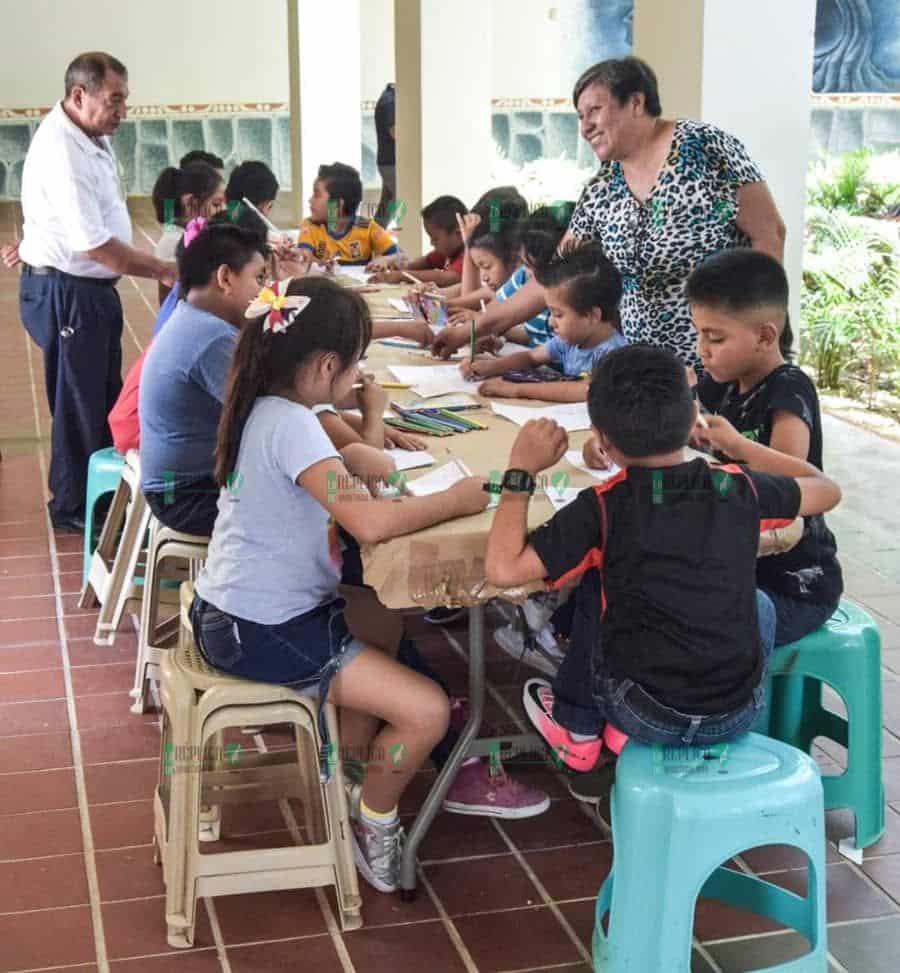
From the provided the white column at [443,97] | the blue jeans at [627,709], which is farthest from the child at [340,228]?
the blue jeans at [627,709]

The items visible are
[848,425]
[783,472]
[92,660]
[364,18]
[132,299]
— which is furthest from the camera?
[364,18]

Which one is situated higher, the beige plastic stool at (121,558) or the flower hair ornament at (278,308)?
the flower hair ornament at (278,308)

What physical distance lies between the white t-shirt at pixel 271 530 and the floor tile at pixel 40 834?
71 centimetres

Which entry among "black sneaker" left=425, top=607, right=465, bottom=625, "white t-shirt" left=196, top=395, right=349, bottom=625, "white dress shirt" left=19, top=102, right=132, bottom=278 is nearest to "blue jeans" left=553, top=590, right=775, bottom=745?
"white t-shirt" left=196, top=395, right=349, bottom=625

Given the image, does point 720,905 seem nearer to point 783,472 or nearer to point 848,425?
point 783,472

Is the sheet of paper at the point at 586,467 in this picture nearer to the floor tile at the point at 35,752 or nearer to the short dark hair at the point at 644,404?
the short dark hair at the point at 644,404

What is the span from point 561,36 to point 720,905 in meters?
12.2

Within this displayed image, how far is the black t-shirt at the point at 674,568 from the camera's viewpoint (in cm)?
232

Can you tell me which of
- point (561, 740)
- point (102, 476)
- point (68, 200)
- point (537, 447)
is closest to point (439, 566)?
point (537, 447)

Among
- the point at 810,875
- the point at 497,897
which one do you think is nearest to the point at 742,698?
the point at 810,875

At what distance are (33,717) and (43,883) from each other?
809 mm

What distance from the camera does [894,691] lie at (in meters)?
3.70

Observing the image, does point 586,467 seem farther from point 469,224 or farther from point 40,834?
point 469,224

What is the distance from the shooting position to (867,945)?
261 centimetres
